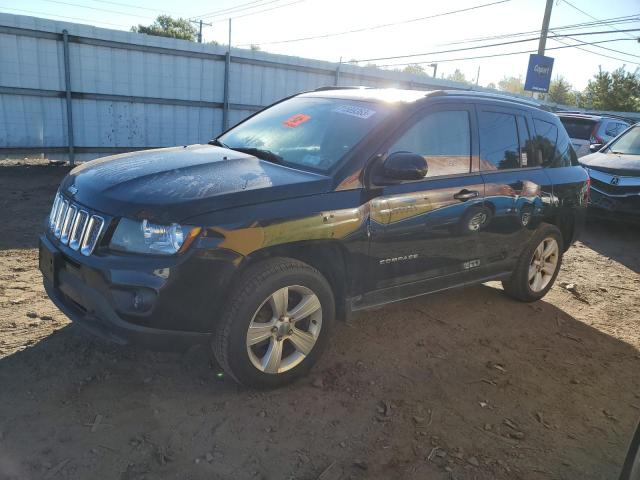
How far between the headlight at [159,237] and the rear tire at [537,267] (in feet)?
10.5

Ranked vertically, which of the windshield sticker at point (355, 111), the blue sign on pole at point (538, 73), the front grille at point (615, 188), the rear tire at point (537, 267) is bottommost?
the rear tire at point (537, 267)

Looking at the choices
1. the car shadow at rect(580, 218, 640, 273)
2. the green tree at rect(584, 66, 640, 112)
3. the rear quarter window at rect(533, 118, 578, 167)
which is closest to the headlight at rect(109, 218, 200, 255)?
the rear quarter window at rect(533, 118, 578, 167)

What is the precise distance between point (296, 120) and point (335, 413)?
7.19 ft

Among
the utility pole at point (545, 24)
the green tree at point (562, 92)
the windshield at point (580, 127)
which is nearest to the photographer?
the windshield at point (580, 127)

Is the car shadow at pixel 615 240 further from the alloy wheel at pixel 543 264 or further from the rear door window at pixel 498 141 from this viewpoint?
the rear door window at pixel 498 141

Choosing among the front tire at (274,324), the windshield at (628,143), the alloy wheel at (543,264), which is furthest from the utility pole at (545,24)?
the front tire at (274,324)

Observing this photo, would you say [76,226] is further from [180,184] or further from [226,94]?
[226,94]

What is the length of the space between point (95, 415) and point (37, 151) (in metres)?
7.92

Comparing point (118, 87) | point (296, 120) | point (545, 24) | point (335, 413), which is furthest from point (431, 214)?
point (545, 24)

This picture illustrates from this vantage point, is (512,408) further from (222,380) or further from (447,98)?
(447,98)

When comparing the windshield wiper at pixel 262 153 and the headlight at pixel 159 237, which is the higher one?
the windshield wiper at pixel 262 153

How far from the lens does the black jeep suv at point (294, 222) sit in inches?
106

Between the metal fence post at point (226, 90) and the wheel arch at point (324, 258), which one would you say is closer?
the wheel arch at point (324, 258)

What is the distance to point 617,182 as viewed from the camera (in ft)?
25.6
